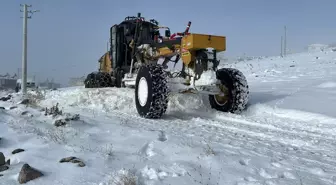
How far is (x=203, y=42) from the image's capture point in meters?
5.88

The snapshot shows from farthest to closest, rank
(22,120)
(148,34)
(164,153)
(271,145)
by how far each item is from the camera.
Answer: (148,34), (22,120), (271,145), (164,153)

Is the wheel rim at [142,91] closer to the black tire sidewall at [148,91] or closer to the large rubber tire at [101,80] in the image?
the black tire sidewall at [148,91]

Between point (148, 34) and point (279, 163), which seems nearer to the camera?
point (279, 163)

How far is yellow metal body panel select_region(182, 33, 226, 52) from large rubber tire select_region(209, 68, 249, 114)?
903mm

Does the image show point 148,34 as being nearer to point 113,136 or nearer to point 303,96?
point 303,96

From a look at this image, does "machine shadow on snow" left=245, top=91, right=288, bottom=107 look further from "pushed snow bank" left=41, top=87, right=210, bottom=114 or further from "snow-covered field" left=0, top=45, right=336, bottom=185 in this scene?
"pushed snow bank" left=41, top=87, right=210, bottom=114

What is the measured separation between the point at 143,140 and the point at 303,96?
5285 mm

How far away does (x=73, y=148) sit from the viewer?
3.49 metres

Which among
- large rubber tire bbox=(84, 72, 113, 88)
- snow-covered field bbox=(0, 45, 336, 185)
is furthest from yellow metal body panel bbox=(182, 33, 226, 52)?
large rubber tire bbox=(84, 72, 113, 88)

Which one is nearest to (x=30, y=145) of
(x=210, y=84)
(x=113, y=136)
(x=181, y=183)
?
(x=113, y=136)

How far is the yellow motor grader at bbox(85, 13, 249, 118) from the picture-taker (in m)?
5.85

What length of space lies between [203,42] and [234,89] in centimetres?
145

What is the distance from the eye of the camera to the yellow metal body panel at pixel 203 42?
5.78 meters

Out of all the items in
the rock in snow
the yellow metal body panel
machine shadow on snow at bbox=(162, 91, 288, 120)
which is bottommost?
the rock in snow
